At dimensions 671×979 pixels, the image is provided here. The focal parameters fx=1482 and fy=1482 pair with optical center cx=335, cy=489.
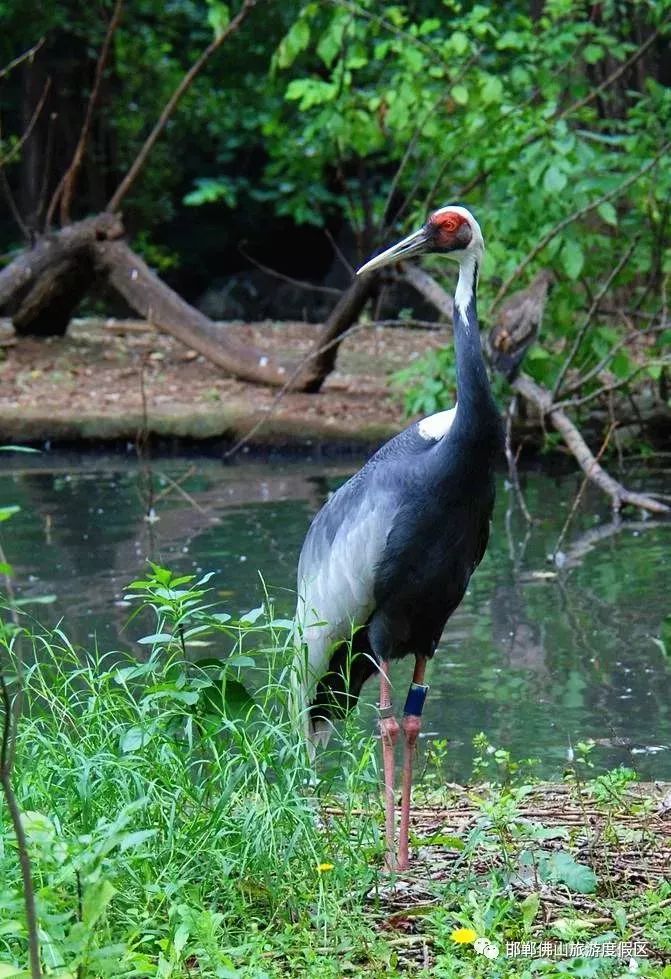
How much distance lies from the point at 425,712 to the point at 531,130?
4.22 metres

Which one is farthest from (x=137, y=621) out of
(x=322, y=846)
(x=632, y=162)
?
(x=632, y=162)

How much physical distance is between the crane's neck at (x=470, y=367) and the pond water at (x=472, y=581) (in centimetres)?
75

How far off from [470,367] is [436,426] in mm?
258

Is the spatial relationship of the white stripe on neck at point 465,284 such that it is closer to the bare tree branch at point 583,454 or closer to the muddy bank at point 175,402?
the bare tree branch at point 583,454

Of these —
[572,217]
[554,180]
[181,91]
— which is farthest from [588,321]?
[181,91]

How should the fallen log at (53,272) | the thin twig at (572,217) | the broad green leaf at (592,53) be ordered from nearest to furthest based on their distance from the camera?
the thin twig at (572,217)
the broad green leaf at (592,53)
the fallen log at (53,272)

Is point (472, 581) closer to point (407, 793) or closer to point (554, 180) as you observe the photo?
point (554, 180)

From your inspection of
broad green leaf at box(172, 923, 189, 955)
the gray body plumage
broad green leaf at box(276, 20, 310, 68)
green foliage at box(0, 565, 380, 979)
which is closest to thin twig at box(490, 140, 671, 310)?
broad green leaf at box(276, 20, 310, 68)

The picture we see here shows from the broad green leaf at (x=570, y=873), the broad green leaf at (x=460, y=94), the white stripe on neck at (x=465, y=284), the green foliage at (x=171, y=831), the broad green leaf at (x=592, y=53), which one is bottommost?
the broad green leaf at (x=570, y=873)

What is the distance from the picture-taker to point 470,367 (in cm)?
406

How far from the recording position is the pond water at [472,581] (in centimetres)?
577

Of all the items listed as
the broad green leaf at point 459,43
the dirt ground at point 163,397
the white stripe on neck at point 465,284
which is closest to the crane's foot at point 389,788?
the white stripe on neck at point 465,284

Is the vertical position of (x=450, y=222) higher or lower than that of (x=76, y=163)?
higher

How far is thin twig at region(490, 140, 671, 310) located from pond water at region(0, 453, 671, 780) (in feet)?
4.86
